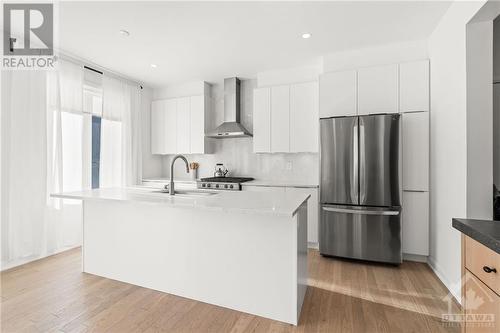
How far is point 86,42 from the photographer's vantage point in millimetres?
3023

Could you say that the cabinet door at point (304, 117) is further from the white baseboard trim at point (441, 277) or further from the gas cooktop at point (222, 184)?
the white baseboard trim at point (441, 277)

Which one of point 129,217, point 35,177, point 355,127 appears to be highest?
point 355,127

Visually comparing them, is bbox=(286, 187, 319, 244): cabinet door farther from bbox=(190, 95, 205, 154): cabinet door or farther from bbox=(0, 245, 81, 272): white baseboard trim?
bbox=(0, 245, 81, 272): white baseboard trim

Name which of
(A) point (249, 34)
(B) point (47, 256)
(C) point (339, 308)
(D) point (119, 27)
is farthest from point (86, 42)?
(C) point (339, 308)

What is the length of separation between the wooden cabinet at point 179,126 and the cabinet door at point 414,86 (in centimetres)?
311

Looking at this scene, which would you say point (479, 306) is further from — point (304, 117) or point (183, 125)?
point (183, 125)

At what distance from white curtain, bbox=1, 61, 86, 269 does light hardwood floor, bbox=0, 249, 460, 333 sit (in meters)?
0.49

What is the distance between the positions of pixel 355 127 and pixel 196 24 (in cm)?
215

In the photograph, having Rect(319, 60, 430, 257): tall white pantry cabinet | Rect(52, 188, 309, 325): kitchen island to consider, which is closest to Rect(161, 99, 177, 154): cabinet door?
Rect(52, 188, 309, 325): kitchen island

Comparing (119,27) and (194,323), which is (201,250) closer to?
(194,323)

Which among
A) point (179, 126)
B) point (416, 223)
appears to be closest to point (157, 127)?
point (179, 126)

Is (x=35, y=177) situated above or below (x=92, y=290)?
above

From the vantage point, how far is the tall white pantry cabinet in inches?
114

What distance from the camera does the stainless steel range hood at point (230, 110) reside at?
14.0 ft
